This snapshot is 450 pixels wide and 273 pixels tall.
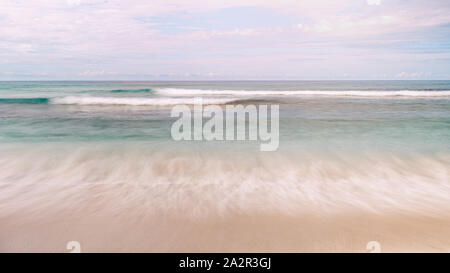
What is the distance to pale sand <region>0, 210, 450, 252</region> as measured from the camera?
2754 millimetres

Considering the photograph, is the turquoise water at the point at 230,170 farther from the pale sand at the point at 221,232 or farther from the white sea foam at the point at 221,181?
the pale sand at the point at 221,232

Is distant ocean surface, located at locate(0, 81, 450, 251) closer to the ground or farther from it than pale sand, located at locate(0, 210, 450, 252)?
farther from it

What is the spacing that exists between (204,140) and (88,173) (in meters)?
3.06

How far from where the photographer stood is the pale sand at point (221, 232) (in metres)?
2.75

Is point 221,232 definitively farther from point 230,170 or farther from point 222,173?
point 230,170

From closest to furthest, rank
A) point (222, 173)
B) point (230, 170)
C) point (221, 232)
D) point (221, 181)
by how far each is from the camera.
Answer: point (221, 232)
point (221, 181)
point (222, 173)
point (230, 170)

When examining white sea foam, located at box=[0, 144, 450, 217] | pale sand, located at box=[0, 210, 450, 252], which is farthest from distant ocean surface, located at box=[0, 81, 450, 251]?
pale sand, located at box=[0, 210, 450, 252]

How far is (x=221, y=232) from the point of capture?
9.81 feet

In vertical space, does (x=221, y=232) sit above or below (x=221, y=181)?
below

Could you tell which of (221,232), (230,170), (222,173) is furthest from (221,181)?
(221,232)

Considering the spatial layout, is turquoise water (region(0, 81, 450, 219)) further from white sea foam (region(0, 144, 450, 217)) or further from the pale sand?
the pale sand

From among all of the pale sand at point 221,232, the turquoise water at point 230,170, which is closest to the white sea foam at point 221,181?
the turquoise water at point 230,170
